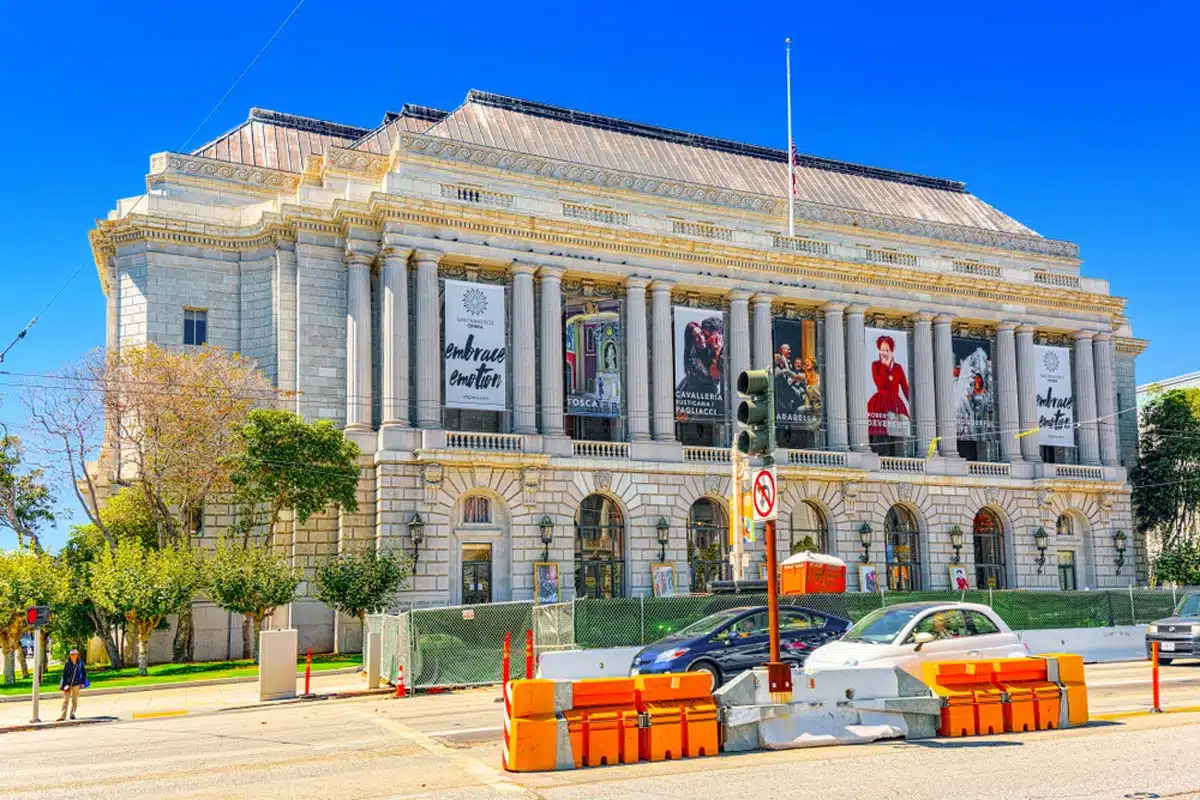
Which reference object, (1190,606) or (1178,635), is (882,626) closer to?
(1178,635)

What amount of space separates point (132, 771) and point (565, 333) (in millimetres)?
33754

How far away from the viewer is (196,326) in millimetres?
47969

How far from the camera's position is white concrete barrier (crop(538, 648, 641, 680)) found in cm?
2825

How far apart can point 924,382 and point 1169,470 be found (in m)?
16.7

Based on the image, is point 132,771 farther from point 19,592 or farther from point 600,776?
point 19,592

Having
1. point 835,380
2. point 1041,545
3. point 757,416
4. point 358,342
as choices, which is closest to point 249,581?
point 358,342

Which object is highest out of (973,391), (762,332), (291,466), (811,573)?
(762,332)

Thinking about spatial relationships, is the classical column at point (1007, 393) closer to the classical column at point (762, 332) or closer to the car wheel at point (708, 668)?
the classical column at point (762, 332)

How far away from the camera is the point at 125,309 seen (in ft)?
155

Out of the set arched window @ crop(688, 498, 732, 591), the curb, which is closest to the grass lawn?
the curb

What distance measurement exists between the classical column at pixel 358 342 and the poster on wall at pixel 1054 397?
104 feet

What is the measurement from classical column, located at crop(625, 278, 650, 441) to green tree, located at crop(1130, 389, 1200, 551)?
2965cm

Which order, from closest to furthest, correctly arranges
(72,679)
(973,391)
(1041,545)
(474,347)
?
(72,679) → (474,347) → (1041,545) → (973,391)

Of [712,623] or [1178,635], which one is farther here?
[1178,635]
